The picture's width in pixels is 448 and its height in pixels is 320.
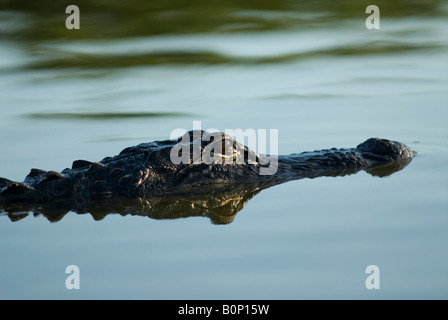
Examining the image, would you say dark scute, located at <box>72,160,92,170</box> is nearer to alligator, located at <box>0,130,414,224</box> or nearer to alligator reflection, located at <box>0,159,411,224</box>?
alligator, located at <box>0,130,414,224</box>

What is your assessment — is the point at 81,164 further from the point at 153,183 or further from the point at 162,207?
the point at 162,207

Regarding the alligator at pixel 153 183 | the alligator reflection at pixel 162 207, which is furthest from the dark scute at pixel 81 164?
the alligator reflection at pixel 162 207

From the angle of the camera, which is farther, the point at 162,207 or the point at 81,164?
the point at 81,164

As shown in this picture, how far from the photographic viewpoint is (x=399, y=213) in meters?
5.95

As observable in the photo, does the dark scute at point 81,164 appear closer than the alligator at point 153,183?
No

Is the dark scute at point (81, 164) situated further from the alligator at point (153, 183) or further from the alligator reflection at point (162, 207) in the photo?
the alligator reflection at point (162, 207)

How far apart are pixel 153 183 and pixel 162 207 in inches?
13.8

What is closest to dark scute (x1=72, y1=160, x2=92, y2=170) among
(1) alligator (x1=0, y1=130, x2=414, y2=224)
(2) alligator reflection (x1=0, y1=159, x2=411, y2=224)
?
(1) alligator (x1=0, y1=130, x2=414, y2=224)

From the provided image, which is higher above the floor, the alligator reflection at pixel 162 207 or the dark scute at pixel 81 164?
the dark scute at pixel 81 164

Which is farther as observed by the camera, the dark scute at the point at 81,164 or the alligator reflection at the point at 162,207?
the dark scute at the point at 81,164

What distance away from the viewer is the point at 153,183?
6699 mm

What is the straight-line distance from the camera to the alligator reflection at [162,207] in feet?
20.5

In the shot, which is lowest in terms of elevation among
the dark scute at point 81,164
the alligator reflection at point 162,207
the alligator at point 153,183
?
the alligator reflection at point 162,207

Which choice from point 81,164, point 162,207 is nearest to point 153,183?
point 162,207
